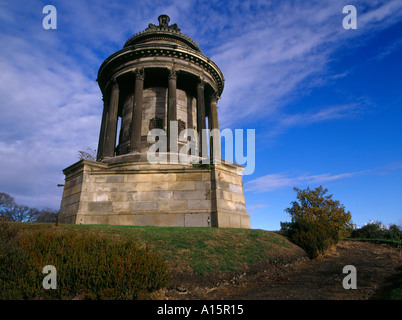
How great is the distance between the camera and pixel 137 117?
62.6 feet

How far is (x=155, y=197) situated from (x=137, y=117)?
864 cm

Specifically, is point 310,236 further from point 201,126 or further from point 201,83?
point 201,83

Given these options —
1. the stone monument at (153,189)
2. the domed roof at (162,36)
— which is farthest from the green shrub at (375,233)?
the domed roof at (162,36)

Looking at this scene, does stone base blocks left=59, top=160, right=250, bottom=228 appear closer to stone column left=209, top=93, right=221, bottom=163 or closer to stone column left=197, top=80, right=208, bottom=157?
stone column left=197, top=80, right=208, bottom=157

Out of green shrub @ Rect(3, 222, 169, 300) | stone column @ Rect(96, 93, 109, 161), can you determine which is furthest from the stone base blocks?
stone column @ Rect(96, 93, 109, 161)

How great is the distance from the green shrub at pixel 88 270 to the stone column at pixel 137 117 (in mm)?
12640

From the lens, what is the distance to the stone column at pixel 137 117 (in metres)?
18.2

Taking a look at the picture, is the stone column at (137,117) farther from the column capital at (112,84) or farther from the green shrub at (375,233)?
the green shrub at (375,233)

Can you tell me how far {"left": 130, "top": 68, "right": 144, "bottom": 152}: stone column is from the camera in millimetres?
18172

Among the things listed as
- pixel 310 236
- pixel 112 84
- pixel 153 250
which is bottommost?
pixel 153 250

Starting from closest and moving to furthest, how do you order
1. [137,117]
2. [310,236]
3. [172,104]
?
1. [310,236]
2. [137,117]
3. [172,104]

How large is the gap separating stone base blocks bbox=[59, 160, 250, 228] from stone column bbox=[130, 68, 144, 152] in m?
4.62

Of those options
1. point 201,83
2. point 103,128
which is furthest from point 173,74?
point 103,128
